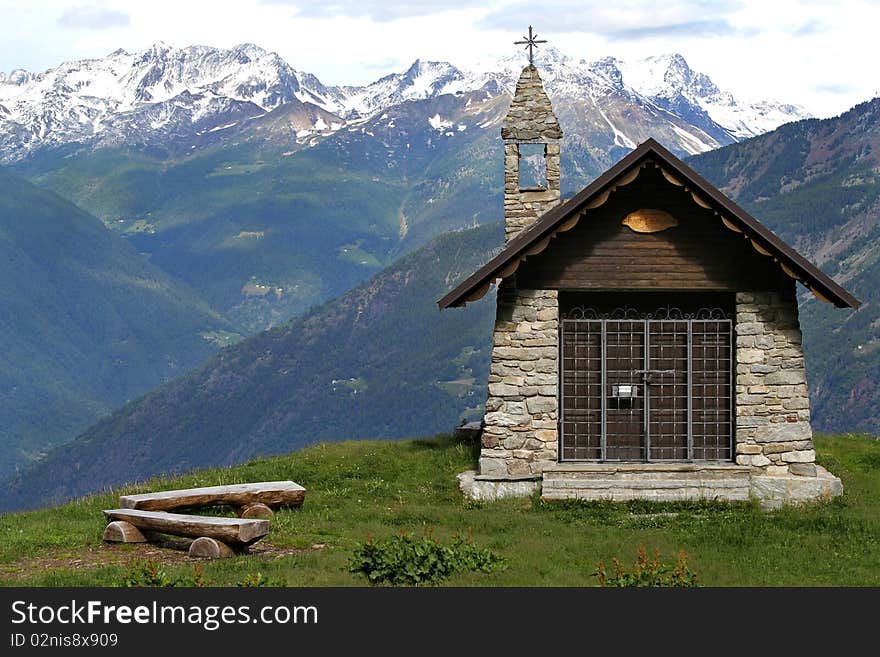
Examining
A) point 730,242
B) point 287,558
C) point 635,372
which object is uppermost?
point 730,242

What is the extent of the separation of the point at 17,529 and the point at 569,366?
11050 mm

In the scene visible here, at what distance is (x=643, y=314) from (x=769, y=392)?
2.98m

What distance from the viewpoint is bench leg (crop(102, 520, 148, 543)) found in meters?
20.5

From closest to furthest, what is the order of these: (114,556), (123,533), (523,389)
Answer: (114,556) → (123,533) → (523,389)

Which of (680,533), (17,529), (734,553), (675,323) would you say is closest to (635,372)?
(675,323)

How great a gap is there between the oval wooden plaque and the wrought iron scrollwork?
1.82 m

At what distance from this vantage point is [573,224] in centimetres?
2477

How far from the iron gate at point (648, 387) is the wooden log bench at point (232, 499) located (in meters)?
5.97

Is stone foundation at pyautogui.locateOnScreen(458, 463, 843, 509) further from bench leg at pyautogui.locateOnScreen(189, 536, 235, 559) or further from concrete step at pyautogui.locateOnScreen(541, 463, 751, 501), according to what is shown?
bench leg at pyautogui.locateOnScreen(189, 536, 235, 559)

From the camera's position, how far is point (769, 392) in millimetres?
25391

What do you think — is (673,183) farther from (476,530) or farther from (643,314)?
(476,530)

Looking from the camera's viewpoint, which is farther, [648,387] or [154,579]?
[648,387]

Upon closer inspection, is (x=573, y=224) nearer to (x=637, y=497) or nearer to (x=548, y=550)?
(x=637, y=497)

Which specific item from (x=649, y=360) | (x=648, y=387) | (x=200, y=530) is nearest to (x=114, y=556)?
(x=200, y=530)
